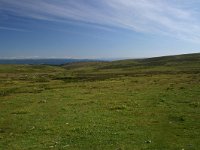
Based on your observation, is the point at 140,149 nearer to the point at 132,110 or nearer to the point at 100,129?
the point at 100,129

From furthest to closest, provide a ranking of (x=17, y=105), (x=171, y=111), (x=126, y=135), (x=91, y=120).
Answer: (x=17, y=105) < (x=171, y=111) < (x=91, y=120) < (x=126, y=135)

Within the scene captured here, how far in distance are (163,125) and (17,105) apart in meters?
18.7

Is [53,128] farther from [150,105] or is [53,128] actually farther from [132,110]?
[150,105]

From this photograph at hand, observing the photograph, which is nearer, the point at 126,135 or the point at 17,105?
the point at 126,135

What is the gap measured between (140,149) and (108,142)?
2.24 m

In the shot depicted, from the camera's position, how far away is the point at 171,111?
92.5 feet

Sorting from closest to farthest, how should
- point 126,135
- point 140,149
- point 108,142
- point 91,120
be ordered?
point 140,149 → point 108,142 → point 126,135 → point 91,120

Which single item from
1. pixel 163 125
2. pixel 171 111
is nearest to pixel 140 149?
pixel 163 125

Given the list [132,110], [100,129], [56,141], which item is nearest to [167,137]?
[100,129]

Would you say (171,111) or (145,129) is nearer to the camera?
(145,129)

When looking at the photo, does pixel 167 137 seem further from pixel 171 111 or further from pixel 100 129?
pixel 171 111

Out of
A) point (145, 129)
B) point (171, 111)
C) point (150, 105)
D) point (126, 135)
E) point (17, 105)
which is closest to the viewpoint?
point (126, 135)

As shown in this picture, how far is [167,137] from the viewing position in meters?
19.1

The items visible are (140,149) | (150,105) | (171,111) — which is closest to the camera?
(140,149)
